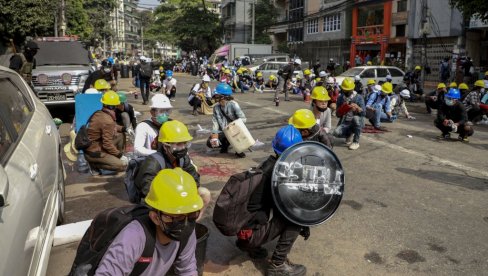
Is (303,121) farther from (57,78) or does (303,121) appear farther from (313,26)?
(313,26)

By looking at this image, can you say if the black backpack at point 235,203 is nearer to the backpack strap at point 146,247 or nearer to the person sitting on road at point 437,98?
the backpack strap at point 146,247

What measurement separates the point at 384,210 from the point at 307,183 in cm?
210

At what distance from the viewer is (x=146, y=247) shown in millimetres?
2174

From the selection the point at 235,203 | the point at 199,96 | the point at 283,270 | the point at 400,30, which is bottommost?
the point at 283,270

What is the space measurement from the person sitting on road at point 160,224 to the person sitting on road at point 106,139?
152 inches

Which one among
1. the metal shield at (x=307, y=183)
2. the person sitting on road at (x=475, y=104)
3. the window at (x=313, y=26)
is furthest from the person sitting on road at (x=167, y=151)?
the window at (x=313, y=26)

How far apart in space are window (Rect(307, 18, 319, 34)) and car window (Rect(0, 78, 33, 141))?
35.9 metres

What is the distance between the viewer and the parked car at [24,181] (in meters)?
2.00

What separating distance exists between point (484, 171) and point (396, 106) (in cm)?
A: 525

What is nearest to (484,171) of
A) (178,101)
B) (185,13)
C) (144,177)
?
(144,177)

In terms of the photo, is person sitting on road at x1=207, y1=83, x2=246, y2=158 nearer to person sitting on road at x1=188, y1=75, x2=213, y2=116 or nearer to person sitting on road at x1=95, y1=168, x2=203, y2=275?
person sitting on road at x1=188, y1=75, x2=213, y2=116

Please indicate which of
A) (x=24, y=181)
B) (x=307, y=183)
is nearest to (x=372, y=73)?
(x=307, y=183)

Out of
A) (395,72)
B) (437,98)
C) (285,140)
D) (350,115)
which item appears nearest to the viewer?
(285,140)

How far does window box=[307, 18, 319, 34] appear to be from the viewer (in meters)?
37.6
